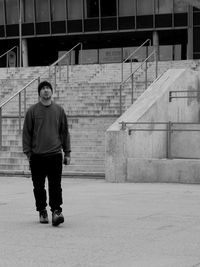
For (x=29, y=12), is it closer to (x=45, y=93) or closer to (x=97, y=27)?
(x=97, y=27)

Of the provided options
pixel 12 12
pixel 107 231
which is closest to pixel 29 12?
pixel 12 12

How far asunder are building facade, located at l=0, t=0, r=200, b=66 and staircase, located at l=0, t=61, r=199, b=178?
633 inches

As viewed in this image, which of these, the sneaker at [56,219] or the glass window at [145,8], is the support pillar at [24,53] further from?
the sneaker at [56,219]

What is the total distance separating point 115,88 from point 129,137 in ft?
31.8

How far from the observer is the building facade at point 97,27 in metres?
49.2

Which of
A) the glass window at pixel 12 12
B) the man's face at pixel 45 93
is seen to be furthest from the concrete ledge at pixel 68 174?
the glass window at pixel 12 12

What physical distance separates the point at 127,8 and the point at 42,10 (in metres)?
6.37

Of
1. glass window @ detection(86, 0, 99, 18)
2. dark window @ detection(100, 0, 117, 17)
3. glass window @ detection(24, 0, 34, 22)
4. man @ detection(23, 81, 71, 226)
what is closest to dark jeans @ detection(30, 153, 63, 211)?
man @ detection(23, 81, 71, 226)

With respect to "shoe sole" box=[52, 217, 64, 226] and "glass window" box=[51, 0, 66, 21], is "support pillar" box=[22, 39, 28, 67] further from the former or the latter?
"shoe sole" box=[52, 217, 64, 226]

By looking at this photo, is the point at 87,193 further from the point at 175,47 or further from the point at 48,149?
the point at 175,47

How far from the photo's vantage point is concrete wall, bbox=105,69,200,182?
51.2ft

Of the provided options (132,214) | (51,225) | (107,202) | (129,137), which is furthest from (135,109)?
(51,225)

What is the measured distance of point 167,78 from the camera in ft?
68.5

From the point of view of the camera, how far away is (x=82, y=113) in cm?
2277
